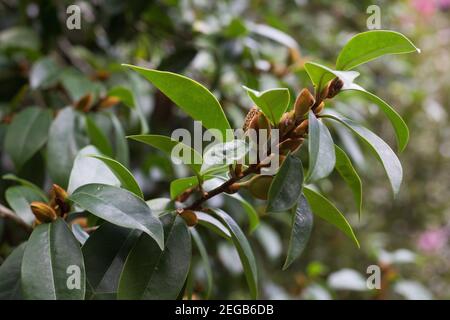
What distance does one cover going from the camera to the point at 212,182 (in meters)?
0.72

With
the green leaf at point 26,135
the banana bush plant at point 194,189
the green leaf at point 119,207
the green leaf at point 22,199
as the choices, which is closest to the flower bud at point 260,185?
the banana bush plant at point 194,189

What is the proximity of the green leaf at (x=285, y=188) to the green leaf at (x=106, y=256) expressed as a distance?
0.18 metres

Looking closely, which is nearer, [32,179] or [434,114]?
[32,179]

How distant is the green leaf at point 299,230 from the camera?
584mm

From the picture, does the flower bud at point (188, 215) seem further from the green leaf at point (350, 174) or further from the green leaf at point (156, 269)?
the green leaf at point (350, 174)

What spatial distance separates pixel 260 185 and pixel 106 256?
19 centimetres

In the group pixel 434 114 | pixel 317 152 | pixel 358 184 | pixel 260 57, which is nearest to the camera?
pixel 317 152

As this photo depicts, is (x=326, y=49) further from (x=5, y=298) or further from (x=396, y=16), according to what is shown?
(x=5, y=298)

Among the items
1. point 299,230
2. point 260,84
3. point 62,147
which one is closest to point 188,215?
point 299,230

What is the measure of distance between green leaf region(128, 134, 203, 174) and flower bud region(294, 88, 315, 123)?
12cm

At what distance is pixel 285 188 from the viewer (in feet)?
1.87

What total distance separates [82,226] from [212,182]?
0.21 metres
